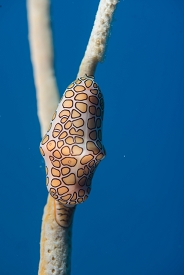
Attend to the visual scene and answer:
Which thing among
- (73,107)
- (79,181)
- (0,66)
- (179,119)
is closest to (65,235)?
(79,181)

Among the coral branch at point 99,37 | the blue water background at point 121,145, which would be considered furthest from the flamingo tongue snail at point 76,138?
the blue water background at point 121,145

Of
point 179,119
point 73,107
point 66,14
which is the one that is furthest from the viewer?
point 179,119

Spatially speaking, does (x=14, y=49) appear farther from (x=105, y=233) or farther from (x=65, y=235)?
(x=65, y=235)

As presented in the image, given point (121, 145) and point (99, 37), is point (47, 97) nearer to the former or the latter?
point (99, 37)

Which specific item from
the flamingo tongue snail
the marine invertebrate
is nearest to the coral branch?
the marine invertebrate

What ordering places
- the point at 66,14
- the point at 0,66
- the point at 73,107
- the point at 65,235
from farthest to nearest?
the point at 66,14 → the point at 0,66 → the point at 65,235 → the point at 73,107

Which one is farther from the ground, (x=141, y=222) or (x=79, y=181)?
(x=141, y=222)

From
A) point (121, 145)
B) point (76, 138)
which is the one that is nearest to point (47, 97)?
point (76, 138)

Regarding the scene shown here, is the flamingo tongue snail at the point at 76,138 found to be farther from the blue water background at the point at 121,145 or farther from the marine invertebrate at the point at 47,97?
the blue water background at the point at 121,145
